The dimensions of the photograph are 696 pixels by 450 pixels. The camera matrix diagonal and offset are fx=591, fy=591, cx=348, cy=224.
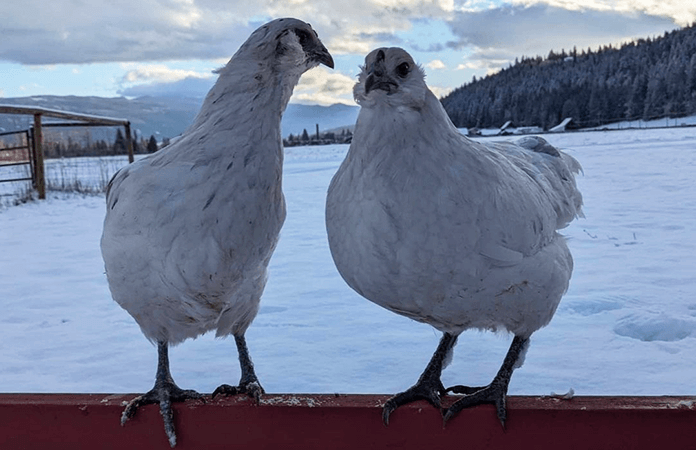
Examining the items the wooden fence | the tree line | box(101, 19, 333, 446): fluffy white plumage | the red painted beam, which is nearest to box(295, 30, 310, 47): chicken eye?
box(101, 19, 333, 446): fluffy white plumage

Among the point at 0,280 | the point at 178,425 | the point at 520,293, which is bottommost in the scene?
the point at 0,280

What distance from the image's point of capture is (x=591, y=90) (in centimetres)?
4109

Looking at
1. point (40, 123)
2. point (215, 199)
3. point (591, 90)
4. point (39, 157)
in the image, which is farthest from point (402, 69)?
point (591, 90)

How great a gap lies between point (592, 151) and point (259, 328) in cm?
1317

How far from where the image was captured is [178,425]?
1520 mm

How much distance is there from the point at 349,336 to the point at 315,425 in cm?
182

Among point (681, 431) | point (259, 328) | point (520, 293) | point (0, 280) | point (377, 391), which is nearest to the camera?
point (681, 431)

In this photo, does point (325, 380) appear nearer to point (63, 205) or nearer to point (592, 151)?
point (63, 205)

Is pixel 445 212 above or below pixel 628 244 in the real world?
above

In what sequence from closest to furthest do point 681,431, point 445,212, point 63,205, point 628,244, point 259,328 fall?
point 681,431
point 445,212
point 259,328
point 628,244
point 63,205

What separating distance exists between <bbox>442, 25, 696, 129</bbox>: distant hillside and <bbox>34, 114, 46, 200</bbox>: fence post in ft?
78.3

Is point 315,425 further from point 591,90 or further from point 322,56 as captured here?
point 591,90

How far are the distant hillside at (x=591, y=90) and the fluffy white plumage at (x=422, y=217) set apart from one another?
3042 cm

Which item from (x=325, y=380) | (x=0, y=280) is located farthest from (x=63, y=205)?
(x=325, y=380)
